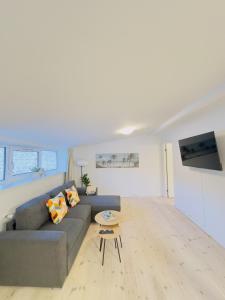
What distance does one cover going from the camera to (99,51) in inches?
39.3

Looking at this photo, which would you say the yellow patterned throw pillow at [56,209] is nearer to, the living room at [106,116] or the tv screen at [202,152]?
the living room at [106,116]

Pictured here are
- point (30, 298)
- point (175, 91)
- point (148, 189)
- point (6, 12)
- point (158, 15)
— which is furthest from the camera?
point (148, 189)

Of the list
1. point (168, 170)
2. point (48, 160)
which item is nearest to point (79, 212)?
point (48, 160)

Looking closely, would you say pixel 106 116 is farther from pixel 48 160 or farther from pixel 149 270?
pixel 48 160

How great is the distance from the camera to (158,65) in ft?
4.34

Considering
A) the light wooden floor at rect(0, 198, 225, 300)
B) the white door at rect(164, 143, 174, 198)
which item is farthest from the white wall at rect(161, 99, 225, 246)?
the white door at rect(164, 143, 174, 198)

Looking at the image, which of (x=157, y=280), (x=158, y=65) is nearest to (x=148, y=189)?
(x=157, y=280)

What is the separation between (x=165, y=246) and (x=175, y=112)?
2357 mm

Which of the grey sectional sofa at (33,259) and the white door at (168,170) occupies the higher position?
the white door at (168,170)

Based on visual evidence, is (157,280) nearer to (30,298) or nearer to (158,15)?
(30,298)

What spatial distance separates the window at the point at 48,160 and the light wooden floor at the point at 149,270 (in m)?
2.09

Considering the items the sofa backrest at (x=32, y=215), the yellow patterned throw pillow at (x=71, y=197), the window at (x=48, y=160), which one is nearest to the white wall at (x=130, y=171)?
the window at (x=48, y=160)

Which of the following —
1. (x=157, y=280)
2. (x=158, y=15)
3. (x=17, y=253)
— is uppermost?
(x=158, y=15)

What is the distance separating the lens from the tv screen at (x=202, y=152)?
2.56 meters
